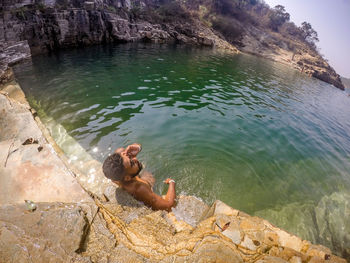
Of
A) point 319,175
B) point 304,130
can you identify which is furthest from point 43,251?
point 304,130

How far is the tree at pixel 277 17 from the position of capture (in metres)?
50.2

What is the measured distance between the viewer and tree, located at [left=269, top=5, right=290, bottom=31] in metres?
50.2

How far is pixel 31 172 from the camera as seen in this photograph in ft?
8.95

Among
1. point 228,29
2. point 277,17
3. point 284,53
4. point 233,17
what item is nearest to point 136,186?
point 228,29

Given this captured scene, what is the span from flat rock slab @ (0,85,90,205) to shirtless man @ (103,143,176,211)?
21.3 inches

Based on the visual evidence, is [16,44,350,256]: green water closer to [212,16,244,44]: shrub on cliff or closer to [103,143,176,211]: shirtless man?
[103,143,176,211]: shirtless man

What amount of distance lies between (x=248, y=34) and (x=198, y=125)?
43953 millimetres

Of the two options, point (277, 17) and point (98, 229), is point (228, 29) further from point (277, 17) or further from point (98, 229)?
point (98, 229)

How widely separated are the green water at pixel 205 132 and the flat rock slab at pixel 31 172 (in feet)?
4.98

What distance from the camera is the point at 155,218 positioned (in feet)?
8.91

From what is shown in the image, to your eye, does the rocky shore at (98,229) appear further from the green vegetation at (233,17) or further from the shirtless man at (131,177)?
the green vegetation at (233,17)

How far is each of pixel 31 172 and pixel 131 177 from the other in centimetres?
157

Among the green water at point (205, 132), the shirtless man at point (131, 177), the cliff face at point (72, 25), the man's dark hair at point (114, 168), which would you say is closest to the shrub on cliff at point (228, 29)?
the cliff face at point (72, 25)

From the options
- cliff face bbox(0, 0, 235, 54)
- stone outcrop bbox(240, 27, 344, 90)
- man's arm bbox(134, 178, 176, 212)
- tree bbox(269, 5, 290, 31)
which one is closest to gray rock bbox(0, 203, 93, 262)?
man's arm bbox(134, 178, 176, 212)
